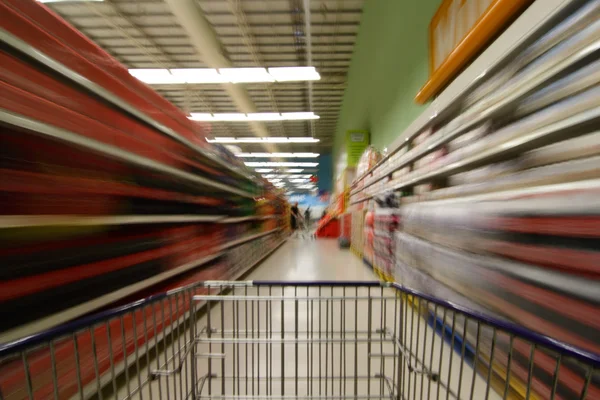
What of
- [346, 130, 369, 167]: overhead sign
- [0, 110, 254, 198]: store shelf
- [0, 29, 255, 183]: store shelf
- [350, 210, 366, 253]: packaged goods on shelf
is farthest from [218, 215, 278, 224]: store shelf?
[346, 130, 369, 167]: overhead sign

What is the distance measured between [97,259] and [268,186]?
178 inches

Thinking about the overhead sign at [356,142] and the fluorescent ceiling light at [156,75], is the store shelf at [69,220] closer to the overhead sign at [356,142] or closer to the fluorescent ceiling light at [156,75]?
the fluorescent ceiling light at [156,75]

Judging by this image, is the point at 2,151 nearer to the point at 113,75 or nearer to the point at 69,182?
the point at 69,182

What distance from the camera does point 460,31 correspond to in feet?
6.24

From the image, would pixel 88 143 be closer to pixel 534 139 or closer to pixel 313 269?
pixel 534 139

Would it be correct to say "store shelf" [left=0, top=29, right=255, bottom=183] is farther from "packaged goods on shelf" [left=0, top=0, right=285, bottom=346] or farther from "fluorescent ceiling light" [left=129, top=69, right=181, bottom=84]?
"fluorescent ceiling light" [left=129, top=69, right=181, bottom=84]

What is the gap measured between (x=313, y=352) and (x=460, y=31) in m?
2.56

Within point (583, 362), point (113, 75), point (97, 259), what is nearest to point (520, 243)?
point (583, 362)

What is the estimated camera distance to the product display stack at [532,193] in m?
0.78

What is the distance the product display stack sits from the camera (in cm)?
78

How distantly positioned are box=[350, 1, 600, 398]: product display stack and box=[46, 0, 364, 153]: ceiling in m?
4.54

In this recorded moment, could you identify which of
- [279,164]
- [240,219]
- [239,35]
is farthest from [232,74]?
[279,164]

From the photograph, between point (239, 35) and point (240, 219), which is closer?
point (240, 219)

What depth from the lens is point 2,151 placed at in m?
0.85
